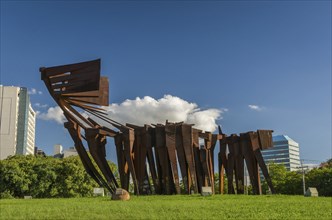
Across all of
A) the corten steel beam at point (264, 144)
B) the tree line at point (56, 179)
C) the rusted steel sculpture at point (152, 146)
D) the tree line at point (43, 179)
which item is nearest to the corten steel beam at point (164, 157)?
the rusted steel sculpture at point (152, 146)

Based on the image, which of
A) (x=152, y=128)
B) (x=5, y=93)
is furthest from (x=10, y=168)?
(x=5, y=93)

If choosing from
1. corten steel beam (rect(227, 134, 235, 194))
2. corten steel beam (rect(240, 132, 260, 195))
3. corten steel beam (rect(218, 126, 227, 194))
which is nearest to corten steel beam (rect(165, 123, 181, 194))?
corten steel beam (rect(218, 126, 227, 194))

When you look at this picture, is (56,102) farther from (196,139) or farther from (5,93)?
(5,93)

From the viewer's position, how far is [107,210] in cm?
1034

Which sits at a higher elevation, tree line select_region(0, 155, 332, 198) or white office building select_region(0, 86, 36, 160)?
white office building select_region(0, 86, 36, 160)

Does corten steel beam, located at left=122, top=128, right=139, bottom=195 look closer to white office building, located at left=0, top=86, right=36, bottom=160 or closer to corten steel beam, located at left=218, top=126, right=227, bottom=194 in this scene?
corten steel beam, located at left=218, top=126, right=227, bottom=194

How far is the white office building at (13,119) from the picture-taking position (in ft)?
273

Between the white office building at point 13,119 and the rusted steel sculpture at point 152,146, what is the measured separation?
6799cm

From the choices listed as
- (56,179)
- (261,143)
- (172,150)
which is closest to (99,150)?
(172,150)

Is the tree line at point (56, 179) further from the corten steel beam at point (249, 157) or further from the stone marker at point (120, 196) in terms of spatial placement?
the stone marker at point (120, 196)

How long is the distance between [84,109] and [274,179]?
67.2 ft

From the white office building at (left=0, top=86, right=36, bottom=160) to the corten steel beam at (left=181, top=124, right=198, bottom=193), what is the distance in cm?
7078

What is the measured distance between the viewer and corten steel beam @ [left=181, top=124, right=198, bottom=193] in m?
18.2

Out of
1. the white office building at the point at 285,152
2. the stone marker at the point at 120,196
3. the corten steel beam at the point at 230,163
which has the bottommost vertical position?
the stone marker at the point at 120,196
